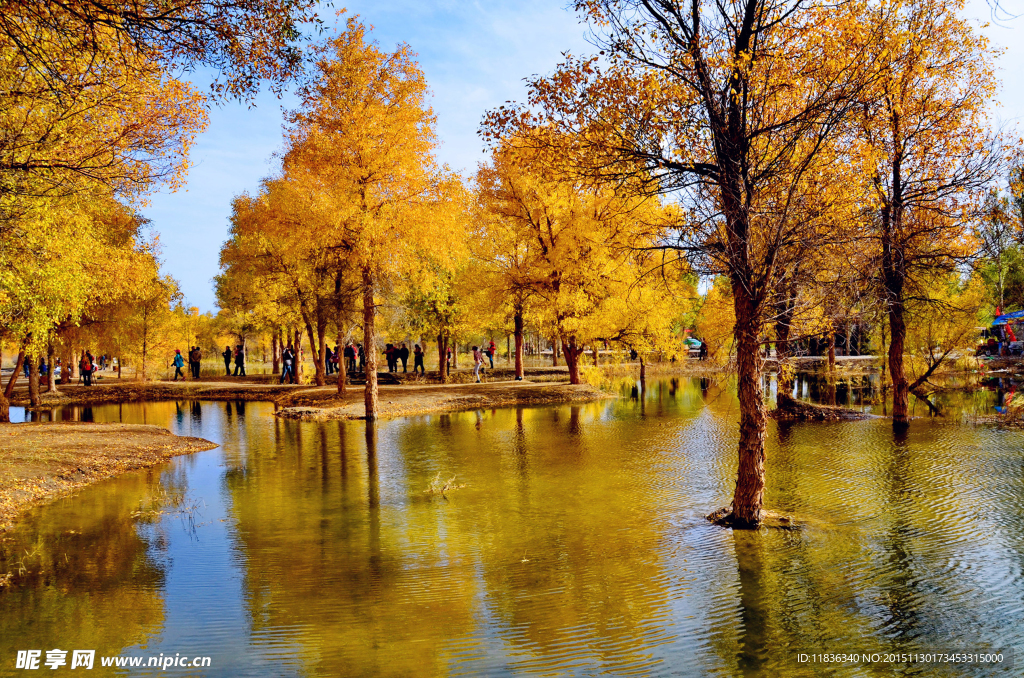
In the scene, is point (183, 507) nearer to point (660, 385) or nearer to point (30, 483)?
point (30, 483)

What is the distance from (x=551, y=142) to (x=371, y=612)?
673cm


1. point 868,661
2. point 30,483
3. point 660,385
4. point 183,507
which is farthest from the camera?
point 660,385

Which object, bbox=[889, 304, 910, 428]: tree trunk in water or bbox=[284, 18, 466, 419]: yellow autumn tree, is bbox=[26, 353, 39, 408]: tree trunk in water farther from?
bbox=[889, 304, 910, 428]: tree trunk in water

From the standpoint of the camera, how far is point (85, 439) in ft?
52.1

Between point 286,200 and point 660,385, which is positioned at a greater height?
point 286,200

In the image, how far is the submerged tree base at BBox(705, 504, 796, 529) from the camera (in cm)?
923

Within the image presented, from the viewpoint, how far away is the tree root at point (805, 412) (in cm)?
2012

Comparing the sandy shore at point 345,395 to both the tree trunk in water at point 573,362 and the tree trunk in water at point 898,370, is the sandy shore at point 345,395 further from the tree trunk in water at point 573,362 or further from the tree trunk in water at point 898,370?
the tree trunk in water at point 898,370

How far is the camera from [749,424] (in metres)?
9.24

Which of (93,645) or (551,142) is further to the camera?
(551,142)

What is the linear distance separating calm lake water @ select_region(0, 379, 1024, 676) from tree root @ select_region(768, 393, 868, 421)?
496 centimetres

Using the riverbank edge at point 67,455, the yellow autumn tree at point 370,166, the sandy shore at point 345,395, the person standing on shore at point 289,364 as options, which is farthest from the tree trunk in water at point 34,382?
the yellow autumn tree at point 370,166

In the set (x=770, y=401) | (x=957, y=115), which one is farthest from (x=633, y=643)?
(x=770, y=401)

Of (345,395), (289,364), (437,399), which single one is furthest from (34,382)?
(437,399)
